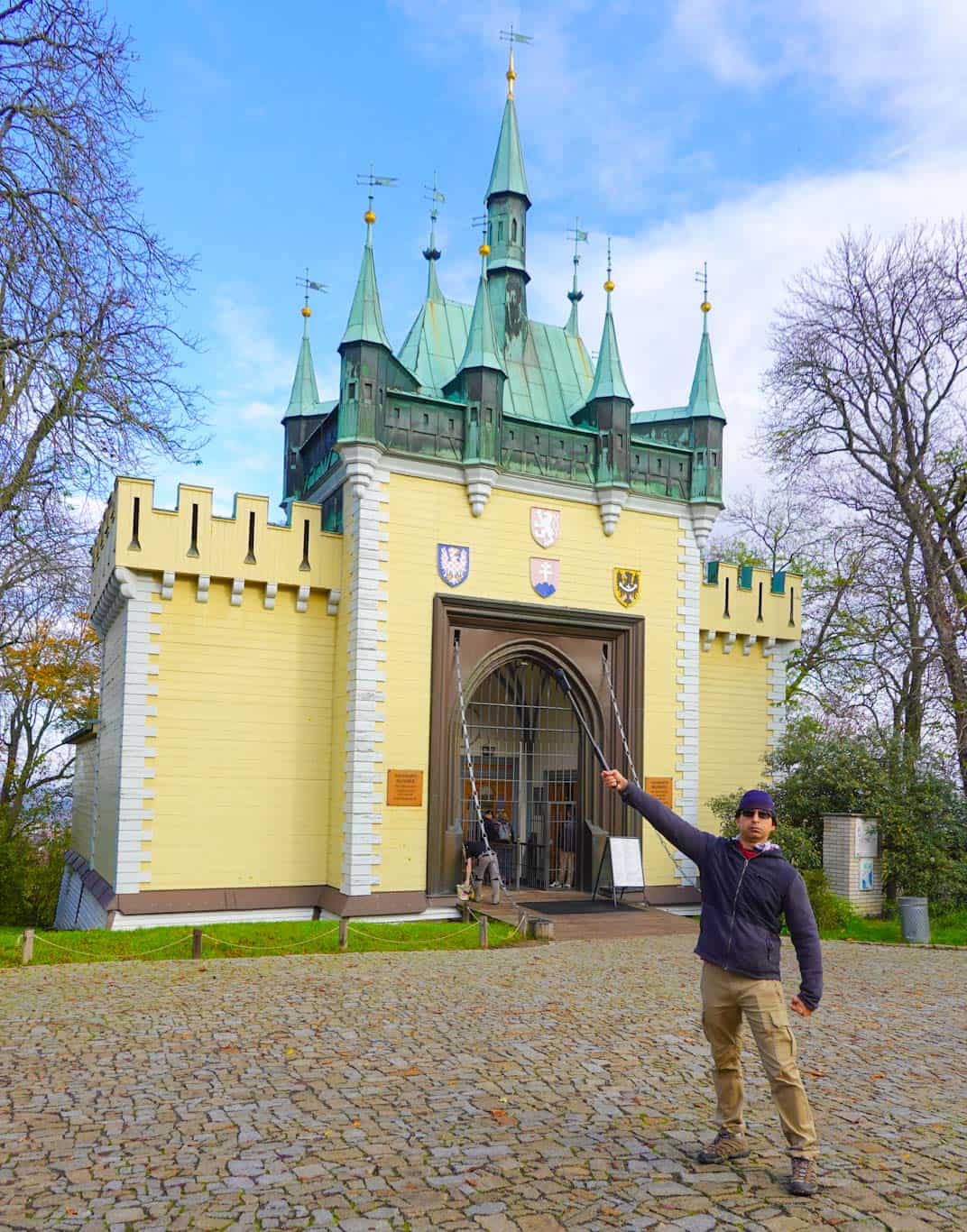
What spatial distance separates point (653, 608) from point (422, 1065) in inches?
480

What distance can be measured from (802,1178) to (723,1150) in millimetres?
518

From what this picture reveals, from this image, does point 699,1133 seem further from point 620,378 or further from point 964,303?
point 964,303

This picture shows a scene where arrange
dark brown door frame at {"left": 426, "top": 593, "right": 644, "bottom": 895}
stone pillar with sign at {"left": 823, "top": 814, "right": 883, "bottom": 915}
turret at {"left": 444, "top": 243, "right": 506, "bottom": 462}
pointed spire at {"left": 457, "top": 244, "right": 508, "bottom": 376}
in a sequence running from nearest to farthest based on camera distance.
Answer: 1. stone pillar with sign at {"left": 823, "top": 814, "right": 883, "bottom": 915}
2. dark brown door frame at {"left": 426, "top": 593, "right": 644, "bottom": 895}
3. turret at {"left": 444, "top": 243, "right": 506, "bottom": 462}
4. pointed spire at {"left": 457, "top": 244, "right": 508, "bottom": 376}

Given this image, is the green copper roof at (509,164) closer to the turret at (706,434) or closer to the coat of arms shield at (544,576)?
the turret at (706,434)

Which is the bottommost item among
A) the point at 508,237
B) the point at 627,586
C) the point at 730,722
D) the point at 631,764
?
the point at 631,764

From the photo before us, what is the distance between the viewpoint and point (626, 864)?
16703 millimetres

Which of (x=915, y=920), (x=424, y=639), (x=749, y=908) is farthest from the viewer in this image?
(x=424, y=639)

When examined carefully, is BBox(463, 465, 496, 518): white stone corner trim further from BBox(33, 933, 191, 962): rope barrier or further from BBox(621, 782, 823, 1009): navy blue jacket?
BBox(621, 782, 823, 1009): navy blue jacket

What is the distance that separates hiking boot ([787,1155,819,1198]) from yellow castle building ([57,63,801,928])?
36.5ft

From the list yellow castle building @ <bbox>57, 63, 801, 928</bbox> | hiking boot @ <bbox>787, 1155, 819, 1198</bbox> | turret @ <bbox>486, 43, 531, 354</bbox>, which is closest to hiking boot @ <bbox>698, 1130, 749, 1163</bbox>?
hiking boot @ <bbox>787, 1155, 819, 1198</bbox>

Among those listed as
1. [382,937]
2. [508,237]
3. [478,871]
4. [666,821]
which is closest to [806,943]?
[666,821]

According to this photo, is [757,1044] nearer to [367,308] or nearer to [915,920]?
[915,920]

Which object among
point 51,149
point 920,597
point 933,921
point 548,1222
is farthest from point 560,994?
point 920,597

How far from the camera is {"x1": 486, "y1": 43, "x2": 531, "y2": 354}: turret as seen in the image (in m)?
20.0
